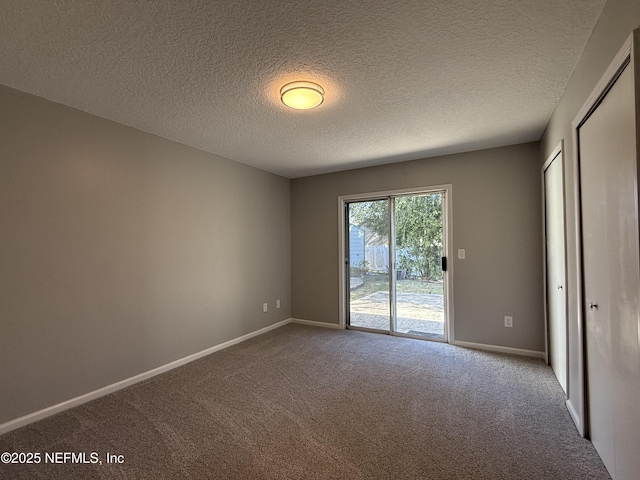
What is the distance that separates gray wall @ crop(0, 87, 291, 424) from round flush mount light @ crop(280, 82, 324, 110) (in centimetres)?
170

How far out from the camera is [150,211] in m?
3.04

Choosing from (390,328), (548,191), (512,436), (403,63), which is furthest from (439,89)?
(390,328)

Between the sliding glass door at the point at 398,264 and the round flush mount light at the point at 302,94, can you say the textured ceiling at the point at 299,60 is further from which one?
the sliding glass door at the point at 398,264

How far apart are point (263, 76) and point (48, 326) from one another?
8.08ft

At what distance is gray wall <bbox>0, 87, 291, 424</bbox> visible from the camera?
2170mm

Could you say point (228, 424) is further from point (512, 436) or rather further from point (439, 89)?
point (439, 89)

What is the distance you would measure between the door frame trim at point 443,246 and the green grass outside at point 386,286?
154 millimetres

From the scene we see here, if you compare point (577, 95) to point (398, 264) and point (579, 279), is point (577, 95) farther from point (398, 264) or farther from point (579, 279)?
point (398, 264)

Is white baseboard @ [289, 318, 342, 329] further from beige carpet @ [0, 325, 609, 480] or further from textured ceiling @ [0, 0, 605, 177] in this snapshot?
textured ceiling @ [0, 0, 605, 177]

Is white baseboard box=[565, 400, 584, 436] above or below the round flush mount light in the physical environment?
below

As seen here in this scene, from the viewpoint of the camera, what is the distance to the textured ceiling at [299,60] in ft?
4.89

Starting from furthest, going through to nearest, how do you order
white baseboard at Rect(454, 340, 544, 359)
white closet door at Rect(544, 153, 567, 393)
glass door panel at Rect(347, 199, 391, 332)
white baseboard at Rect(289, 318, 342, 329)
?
white baseboard at Rect(289, 318, 342, 329), glass door panel at Rect(347, 199, 391, 332), white baseboard at Rect(454, 340, 544, 359), white closet door at Rect(544, 153, 567, 393)

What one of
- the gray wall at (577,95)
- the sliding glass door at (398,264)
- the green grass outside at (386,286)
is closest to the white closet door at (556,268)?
the gray wall at (577,95)

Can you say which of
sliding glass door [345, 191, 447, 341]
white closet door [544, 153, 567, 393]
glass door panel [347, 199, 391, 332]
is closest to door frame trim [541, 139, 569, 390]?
white closet door [544, 153, 567, 393]
